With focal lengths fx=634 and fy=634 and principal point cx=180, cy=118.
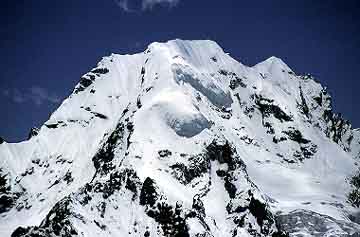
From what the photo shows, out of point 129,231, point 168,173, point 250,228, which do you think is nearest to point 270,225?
point 250,228

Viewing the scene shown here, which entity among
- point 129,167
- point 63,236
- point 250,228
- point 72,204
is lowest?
point 63,236

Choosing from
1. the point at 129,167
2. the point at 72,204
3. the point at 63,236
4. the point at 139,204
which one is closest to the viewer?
the point at 63,236

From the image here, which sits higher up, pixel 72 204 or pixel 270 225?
pixel 270 225

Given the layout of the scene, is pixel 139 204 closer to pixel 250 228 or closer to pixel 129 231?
pixel 129 231

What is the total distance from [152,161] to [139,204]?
23.1m

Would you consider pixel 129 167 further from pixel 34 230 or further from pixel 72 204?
pixel 34 230

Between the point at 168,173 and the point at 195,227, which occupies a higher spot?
the point at 168,173

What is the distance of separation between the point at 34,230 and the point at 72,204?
13.5 m

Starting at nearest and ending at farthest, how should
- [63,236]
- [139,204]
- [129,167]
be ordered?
[63,236] < [139,204] < [129,167]

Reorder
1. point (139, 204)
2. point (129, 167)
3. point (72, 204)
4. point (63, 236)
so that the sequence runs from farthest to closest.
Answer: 1. point (129, 167)
2. point (139, 204)
3. point (72, 204)
4. point (63, 236)

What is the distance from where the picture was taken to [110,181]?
186m

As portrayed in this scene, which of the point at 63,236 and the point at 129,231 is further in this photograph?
the point at 129,231

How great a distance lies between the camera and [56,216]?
6329 inches

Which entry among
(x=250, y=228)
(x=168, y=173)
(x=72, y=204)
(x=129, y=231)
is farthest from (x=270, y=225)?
(x=72, y=204)
